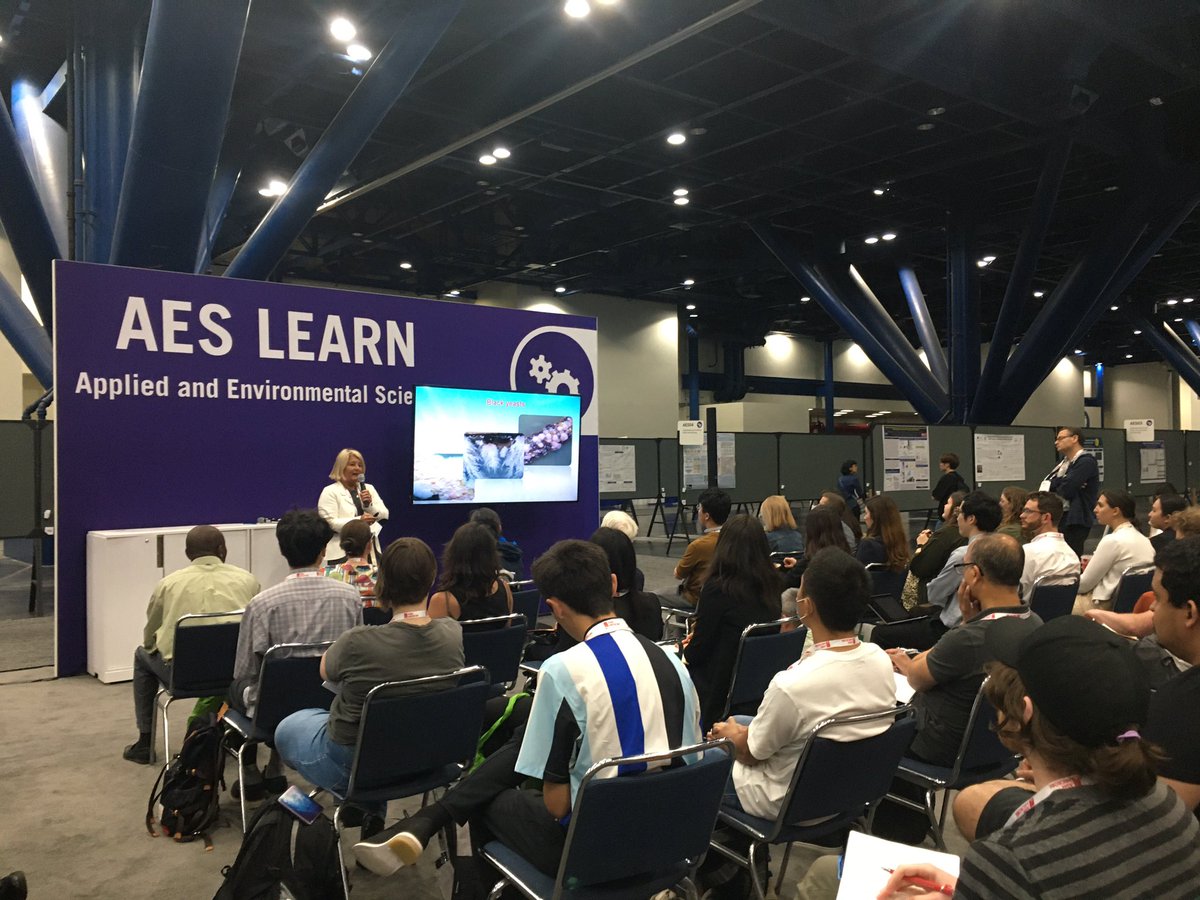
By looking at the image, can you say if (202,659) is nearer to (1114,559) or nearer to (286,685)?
(286,685)

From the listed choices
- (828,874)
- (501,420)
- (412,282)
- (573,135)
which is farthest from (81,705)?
(412,282)

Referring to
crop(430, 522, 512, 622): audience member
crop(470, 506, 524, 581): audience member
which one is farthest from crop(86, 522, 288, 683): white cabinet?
crop(430, 522, 512, 622): audience member

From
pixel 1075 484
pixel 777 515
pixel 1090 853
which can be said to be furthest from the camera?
pixel 1075 484

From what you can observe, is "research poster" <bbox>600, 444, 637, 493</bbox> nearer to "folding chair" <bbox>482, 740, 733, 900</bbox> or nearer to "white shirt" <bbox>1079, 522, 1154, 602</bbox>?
"white shirt" <bbox>1079, 522, 1154, 602</bbox>

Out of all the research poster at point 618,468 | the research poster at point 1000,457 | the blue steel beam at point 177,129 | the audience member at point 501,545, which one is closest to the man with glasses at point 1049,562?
the audience member at point 501,545

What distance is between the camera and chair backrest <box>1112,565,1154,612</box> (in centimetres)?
480

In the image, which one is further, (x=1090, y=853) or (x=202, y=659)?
(x=202, y=659)

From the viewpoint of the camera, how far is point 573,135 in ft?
36.0

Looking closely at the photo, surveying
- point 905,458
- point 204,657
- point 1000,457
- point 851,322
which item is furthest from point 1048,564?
point 851,322

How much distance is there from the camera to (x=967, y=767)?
2809mm

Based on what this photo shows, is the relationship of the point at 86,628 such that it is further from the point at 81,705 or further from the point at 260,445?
the point at 260,445

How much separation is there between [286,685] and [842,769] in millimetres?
1920

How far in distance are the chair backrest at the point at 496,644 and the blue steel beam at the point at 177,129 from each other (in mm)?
4456

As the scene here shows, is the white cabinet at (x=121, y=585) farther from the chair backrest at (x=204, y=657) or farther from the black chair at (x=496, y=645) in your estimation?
the black chair at (x=496, y=645)
